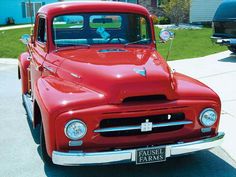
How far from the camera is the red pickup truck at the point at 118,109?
11.5 feet

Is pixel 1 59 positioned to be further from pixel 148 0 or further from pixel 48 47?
pixel 148 0

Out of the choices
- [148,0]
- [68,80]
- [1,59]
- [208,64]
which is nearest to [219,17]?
[208,64]

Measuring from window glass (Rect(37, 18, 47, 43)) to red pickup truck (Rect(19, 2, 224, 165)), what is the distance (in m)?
0.43

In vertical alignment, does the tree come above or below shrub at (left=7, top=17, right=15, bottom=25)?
above

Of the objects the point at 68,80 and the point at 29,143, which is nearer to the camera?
the point at 68,80

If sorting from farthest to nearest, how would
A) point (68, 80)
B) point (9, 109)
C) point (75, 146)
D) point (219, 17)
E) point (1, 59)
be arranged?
point (1, 59)
point (219, 17)
point (9, 109)
point (68, 80)
point (75, 146)

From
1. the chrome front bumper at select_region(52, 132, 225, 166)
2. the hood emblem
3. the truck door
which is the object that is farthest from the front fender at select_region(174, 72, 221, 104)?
the truck door

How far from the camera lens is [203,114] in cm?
388

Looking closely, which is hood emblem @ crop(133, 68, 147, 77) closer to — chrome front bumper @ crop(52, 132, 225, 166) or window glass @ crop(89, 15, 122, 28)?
chrome front bumper @ crop(52, 132, 225, 166)

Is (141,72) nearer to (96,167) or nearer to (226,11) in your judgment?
(96,167)

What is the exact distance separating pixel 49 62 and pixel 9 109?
2486mm

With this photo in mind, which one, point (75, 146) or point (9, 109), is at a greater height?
point (75, 146)

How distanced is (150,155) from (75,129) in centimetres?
76

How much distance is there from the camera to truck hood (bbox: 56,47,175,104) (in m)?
3.68
